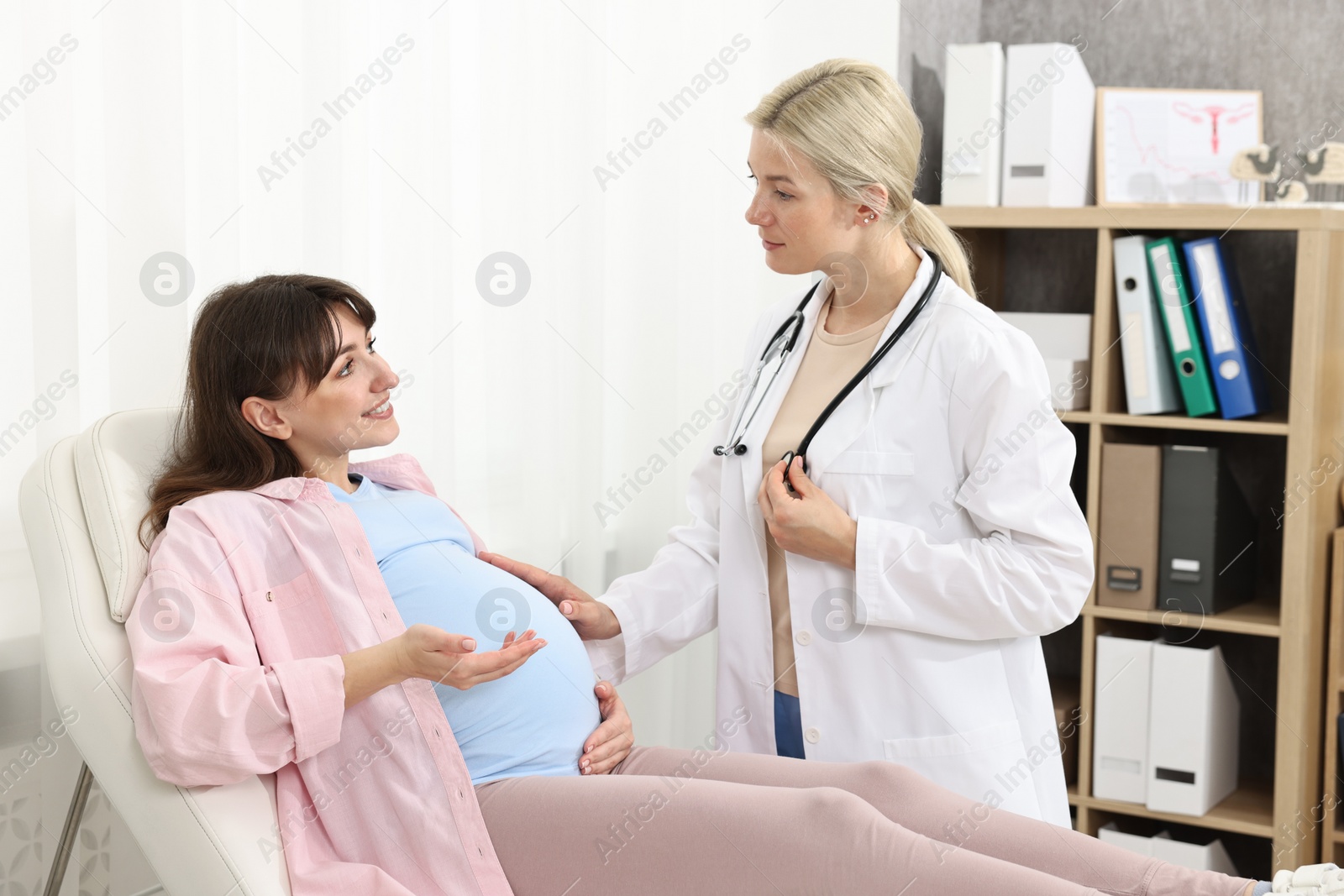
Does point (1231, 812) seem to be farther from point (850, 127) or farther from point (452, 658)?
point (452, 658)

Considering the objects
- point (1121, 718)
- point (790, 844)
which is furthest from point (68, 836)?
point (1121, 718)

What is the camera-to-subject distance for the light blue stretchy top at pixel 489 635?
1.40 metres

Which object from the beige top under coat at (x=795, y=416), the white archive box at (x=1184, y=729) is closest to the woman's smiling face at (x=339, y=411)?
the beige top under coat at (x=795, y=416)

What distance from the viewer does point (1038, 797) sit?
5.20ft

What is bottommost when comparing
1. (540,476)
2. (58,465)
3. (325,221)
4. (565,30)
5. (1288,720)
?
(1288,720)

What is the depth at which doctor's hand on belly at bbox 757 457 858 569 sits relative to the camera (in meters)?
1.54

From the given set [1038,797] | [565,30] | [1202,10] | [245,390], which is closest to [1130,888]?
[1038,797]

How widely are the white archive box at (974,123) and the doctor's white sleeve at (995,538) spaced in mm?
1077

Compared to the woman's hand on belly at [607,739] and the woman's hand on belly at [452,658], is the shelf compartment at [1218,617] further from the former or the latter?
the woman's hand on belly at [452,658]

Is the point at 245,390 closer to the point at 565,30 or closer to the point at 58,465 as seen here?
the point at 58,465

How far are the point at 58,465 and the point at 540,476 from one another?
0.88 metres

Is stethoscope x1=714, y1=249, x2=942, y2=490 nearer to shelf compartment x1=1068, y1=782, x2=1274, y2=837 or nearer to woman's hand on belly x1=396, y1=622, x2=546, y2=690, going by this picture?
woman's hand on belly x1=396, y1=622, x2=546, y2=690

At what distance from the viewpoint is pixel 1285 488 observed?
95.3 inches

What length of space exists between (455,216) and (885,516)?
829mm
